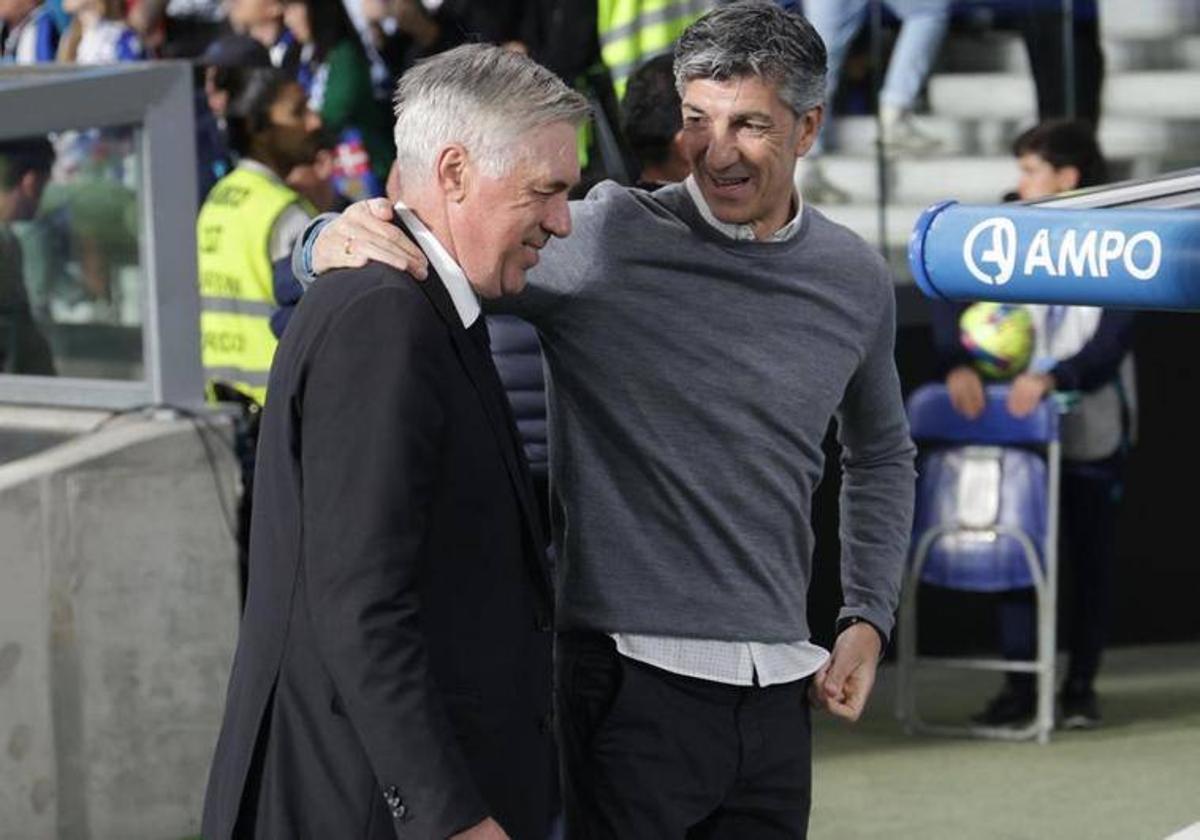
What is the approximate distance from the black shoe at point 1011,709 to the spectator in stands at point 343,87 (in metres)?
2.98

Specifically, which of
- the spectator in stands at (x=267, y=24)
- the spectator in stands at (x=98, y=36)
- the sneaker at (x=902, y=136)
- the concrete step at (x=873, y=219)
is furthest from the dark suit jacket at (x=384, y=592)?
the spectator in stands at (x=98, y=36)

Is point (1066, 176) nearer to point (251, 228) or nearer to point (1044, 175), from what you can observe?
point (1044, 175)

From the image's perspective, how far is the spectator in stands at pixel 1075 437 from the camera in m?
7.91

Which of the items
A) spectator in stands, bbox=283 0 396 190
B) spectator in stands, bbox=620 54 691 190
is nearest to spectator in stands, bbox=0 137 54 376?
spectator in stands, bbox=620 54 691 190

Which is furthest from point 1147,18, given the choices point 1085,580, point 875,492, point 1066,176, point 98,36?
point 875,492

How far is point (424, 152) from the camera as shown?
3113 millimetres

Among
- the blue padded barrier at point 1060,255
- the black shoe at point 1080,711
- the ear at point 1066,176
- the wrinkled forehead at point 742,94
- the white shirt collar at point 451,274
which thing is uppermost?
the wrinkled forehead at point 742,94

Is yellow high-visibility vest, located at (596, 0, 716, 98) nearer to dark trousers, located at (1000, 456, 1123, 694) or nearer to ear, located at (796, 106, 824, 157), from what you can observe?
dark trousers, located at (1000, 456, 1123, 694)

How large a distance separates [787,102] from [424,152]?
26.0 inches

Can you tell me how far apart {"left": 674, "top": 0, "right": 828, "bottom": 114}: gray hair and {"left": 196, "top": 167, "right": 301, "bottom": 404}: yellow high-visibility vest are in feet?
11.9

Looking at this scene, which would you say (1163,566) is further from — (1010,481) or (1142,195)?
(1142,195)

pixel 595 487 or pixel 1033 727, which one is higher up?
pixel 595 487

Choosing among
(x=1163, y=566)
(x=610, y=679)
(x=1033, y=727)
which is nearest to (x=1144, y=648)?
(x=1163, y=566)

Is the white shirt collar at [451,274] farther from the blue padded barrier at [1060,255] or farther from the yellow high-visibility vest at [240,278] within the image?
the yellow high-visibility vest at [240,278]
